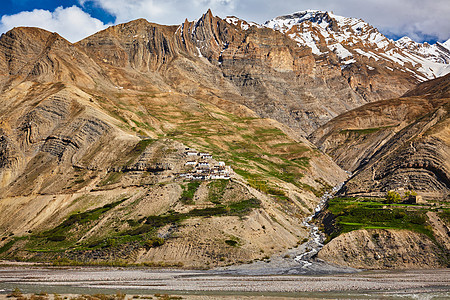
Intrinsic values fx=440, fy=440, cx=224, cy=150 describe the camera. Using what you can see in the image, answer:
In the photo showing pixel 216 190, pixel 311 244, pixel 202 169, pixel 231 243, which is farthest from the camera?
pixel 202 169

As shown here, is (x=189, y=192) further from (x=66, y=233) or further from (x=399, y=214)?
(x=399, y=214)

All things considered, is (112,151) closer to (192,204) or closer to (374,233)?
(192,204)

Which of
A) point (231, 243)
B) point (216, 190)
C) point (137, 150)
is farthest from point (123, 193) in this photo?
point (231, 243)

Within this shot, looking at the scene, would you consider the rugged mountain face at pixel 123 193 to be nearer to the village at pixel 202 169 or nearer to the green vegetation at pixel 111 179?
the green vegetation at pixel 111 179

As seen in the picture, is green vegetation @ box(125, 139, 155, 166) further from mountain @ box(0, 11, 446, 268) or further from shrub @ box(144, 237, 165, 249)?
shrub @ box(144, 237, 165, 249)

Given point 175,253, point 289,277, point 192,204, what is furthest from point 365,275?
point 192,204
